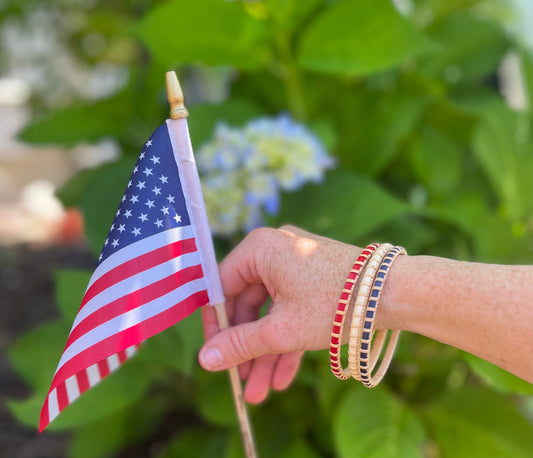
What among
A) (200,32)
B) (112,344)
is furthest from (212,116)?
(112,344)

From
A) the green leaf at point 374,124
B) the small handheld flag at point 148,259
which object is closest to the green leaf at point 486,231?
the green leaf at point 374,124

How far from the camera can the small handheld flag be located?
69 centimetres

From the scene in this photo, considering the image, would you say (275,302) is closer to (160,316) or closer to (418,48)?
(160,316)

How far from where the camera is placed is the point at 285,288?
2.43 ft

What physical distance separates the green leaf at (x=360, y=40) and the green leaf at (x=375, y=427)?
734 millimetres

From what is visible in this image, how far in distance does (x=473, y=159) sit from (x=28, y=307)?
84.6 inches

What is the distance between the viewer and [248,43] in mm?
1391

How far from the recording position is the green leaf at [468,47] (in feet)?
5.73

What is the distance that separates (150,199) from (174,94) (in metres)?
0.13

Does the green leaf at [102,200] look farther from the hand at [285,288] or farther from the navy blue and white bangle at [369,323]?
the navy blue and white bangle at [369,323]

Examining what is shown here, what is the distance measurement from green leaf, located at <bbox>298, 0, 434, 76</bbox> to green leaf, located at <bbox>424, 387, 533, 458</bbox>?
0.81 meters

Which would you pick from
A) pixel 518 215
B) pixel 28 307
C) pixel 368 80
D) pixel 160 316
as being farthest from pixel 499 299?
pixel 28 307

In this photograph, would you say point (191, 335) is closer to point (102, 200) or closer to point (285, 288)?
point (285, 288)

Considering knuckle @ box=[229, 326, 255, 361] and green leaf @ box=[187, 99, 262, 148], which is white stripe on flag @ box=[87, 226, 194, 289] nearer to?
knuckle @ box=[229, 326, 255, 361]
